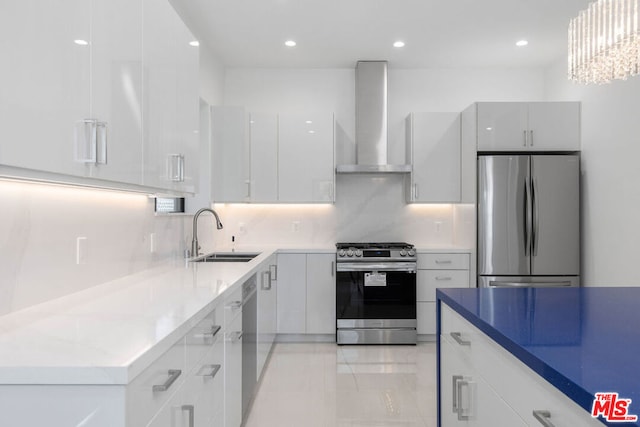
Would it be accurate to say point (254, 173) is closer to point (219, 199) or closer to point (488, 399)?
point (219, 199)

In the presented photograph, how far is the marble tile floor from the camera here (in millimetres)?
2875

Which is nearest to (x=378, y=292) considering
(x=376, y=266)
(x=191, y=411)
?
(x=376, y=266)

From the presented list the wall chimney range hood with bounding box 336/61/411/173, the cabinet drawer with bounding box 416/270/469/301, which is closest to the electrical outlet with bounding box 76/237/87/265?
the wall chimney range hood with bounding box 336/61/411/173

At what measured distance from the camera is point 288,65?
4906 mm

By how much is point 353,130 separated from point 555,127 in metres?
1.98

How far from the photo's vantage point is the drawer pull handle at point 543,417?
107cm

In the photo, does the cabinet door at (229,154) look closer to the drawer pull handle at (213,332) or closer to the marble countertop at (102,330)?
the marble countertop at (102,330)

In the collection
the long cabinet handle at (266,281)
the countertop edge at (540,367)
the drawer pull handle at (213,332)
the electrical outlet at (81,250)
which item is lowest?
the long cabinet handle at (266,281)

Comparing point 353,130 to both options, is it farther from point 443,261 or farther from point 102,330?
point 102,330

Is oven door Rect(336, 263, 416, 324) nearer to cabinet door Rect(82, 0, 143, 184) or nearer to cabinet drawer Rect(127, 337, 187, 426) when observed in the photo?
cabinet door Rect(82, 0, 143, 184)

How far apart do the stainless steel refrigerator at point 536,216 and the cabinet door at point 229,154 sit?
237 centimetres

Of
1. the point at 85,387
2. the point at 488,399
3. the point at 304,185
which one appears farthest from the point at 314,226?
the point at 85,387

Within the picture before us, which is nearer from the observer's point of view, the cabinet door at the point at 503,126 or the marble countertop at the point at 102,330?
the marble countertop at the point at 102,330

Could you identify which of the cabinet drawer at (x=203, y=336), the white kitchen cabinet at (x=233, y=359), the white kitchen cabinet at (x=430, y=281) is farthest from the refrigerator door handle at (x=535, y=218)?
the cabinet drawer at (x=203, y=336)
